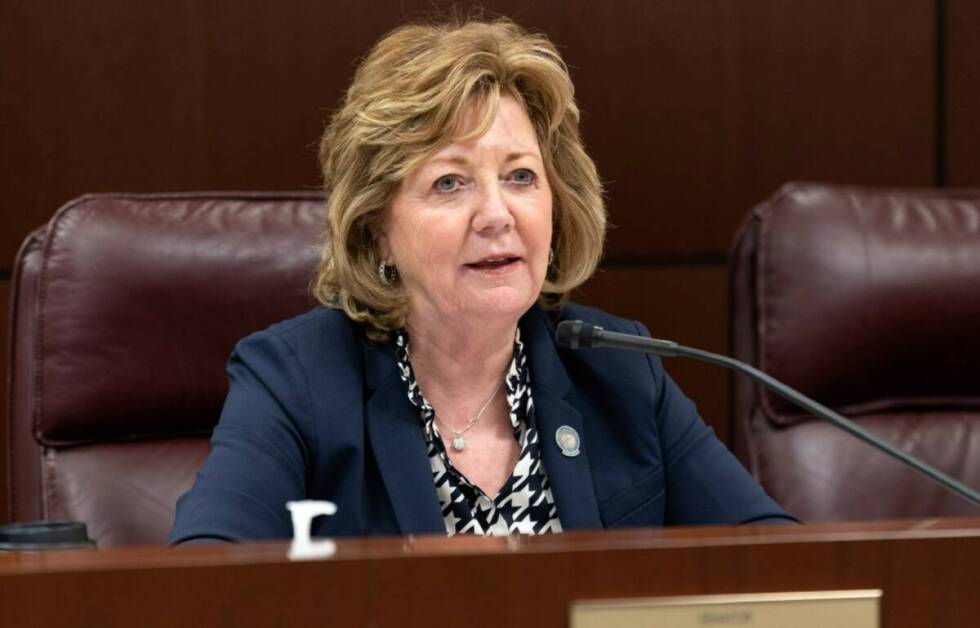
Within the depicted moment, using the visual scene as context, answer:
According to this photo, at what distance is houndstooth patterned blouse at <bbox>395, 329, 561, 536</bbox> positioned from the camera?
172 cm

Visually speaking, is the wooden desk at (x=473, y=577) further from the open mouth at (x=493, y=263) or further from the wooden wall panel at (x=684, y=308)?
the wooden wall panel at (x=684, y=308)

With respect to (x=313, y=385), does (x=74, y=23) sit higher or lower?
higher

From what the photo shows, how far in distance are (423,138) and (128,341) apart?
1.67 ft

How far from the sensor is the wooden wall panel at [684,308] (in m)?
2.51

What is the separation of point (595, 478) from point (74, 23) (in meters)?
1.25

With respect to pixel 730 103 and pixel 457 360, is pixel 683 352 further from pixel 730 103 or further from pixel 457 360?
pixel 730 103

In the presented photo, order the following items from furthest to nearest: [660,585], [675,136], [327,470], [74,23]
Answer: [675,136]
[74,23]
[327,470]
[660,585]

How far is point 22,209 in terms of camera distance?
7.66 ft

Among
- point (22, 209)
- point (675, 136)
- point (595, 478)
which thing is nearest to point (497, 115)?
point (595, 478)

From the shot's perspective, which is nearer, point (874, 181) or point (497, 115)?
point (497, 115)

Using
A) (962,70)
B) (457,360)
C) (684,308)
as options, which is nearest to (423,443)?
(457,360)

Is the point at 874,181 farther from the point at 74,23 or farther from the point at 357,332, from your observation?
the point at 74,23

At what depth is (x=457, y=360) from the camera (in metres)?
1.81

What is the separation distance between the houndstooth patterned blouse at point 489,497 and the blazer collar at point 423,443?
2 cm
